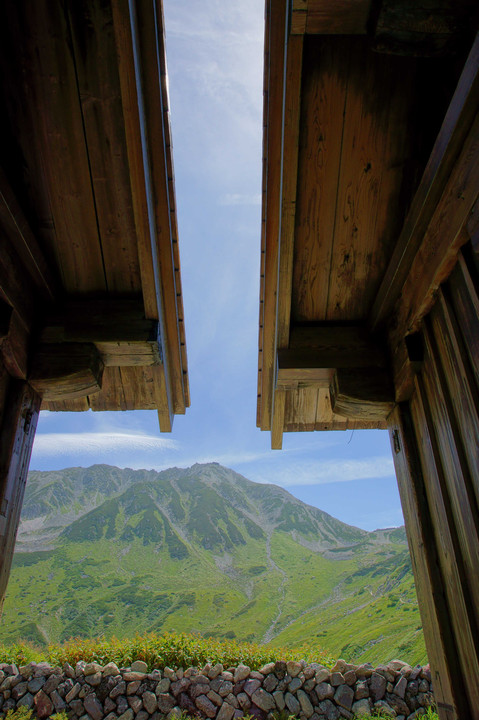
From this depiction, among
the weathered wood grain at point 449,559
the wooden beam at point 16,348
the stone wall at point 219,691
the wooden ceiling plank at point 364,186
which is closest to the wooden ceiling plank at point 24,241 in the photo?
the wooden beam at point 16,348

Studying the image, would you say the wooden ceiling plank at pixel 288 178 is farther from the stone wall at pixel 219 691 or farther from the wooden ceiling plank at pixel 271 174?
the stone wall at pixel 219 691

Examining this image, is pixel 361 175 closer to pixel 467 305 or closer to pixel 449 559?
pixel 467 305

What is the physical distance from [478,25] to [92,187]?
2.01 meters

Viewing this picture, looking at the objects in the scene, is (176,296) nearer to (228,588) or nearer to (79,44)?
(79,44)

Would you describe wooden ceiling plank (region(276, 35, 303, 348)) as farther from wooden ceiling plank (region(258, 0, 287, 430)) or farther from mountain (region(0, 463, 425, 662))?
mountain (region(0, 463, 425, 662))

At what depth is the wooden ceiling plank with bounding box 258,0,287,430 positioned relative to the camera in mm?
1923

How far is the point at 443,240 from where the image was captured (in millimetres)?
1734

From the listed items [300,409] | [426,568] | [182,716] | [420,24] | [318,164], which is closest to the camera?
[420,24]

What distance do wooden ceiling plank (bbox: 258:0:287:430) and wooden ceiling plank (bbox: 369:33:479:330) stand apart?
0.74 meters

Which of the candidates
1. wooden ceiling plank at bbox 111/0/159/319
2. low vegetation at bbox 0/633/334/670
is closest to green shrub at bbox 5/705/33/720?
low vegetation at bbox 0/633/334/670

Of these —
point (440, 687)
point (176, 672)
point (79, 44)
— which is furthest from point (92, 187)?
point (176, 672)

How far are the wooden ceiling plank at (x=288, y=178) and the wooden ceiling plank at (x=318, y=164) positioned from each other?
0.18 metres

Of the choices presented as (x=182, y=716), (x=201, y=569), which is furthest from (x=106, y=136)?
(x=201, y=569)

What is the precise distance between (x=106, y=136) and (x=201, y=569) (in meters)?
44.2
